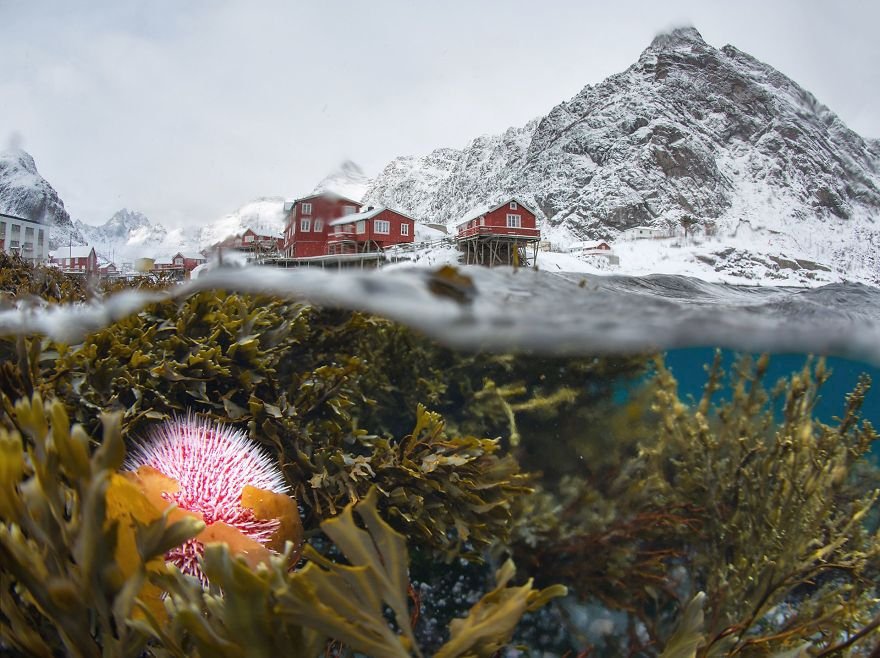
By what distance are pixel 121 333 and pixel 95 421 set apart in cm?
34

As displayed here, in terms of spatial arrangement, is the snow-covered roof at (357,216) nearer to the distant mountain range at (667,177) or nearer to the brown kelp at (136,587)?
the distant mountain range at (667,177)

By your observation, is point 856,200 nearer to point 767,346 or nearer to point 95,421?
point 767,346

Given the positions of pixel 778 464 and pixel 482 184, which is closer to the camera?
pixel 778 464

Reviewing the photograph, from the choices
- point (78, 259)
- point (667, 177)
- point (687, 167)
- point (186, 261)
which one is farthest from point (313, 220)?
point (687, 167)

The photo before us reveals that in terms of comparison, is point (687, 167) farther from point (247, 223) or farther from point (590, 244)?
point (247, 223)

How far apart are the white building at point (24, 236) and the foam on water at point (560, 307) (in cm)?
41

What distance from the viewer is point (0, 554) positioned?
2.27ft

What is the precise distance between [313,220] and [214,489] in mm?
1135

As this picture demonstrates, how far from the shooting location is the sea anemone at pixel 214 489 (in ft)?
3.11

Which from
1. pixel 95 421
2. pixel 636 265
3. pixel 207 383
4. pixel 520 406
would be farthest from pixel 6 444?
pixel 636 265

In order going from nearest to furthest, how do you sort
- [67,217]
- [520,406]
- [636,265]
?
[67,217] < [520,406] < [636,265]

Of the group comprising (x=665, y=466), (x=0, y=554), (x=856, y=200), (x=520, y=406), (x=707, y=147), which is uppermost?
(x=707, y=147)

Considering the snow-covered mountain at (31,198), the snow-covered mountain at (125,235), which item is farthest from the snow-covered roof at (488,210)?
the snow-covered mountain at (31,198)

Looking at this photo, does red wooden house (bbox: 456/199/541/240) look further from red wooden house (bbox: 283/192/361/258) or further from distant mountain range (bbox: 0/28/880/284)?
red wooden house (bbox: 283/192/361/258)
